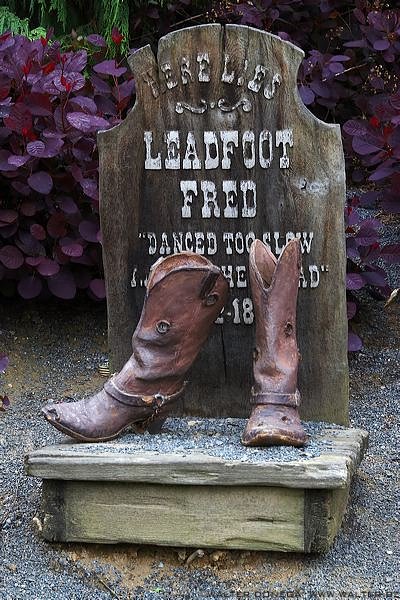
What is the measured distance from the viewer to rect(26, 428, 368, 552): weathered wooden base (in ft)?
8.82

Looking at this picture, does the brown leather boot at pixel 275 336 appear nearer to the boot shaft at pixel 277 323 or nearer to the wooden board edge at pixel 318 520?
the boot shaft at pixel 277 323

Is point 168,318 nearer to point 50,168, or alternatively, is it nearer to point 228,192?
point 228,192

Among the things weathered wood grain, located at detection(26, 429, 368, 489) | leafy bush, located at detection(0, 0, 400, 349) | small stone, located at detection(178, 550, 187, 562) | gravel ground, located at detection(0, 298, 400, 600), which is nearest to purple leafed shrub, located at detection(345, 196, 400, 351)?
leafy bush, located at detection(0, 0, 400, 349)

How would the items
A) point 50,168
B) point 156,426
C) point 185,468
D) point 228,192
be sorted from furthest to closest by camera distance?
point 50,168
point 228,192
point 156,426
point 185,468

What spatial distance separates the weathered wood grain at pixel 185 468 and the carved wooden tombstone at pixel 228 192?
2.23 ft

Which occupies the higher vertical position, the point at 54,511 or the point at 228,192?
the point at 228,192

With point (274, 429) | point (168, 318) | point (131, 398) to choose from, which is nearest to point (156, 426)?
point (131, 398)

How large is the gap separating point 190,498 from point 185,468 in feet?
0.36

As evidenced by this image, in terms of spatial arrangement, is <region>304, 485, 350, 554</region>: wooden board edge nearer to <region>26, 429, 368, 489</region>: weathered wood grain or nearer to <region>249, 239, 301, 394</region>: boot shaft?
<region>26, 429, 368, 489</region>: weathered wood grain

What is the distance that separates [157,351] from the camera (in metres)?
3.03

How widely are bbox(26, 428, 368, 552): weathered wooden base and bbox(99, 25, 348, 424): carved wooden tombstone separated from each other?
68 centimetres

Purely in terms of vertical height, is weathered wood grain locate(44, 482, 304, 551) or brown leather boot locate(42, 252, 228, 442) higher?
brown leather boot locate(42, 252, 228, 442)

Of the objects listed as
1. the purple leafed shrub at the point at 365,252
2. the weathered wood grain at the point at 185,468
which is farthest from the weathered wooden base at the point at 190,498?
the purple leafed shrub at the point at 365,252

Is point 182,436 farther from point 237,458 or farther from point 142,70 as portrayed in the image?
point 142,70
